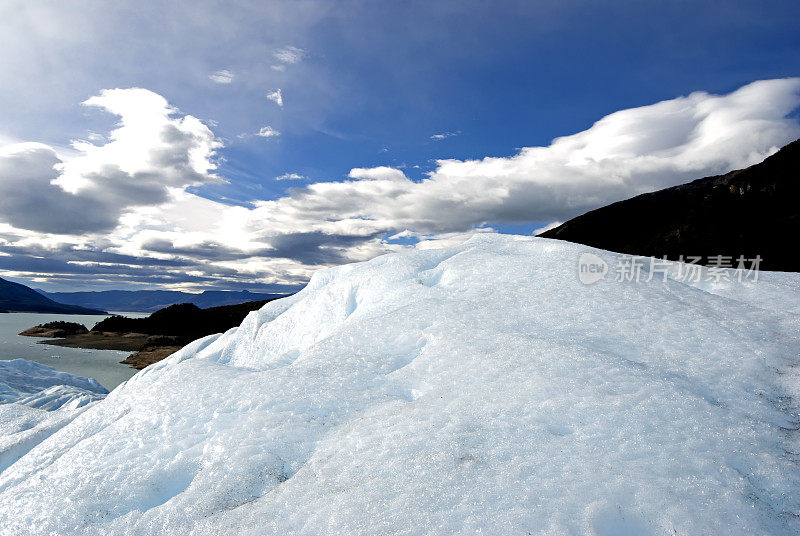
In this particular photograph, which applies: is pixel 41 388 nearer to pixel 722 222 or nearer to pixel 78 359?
pixel 78 359

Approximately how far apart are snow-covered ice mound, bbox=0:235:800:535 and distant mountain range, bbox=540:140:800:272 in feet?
313

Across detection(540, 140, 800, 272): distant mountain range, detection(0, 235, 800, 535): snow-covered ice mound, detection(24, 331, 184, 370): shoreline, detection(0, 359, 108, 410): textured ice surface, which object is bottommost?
detection(24, 331, 184, 370): shoreline

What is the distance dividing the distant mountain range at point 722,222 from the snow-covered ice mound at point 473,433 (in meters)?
95.5

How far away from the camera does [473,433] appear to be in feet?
16.3

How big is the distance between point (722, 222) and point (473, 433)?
5108 inches

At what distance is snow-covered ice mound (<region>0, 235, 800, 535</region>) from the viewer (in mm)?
3998

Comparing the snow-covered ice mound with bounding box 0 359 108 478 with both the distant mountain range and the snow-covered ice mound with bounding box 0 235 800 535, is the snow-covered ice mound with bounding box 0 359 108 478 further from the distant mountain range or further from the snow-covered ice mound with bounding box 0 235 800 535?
the distant mountain range

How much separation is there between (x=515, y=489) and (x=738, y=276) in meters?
11.3

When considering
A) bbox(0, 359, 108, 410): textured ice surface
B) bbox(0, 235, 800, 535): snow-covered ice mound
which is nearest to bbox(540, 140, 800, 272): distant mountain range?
bbox(0, 235, 800, 535): snow-covered ice mound

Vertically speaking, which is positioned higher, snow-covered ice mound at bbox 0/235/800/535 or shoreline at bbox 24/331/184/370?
snow-covered ice mound at bbox 0/235/800/535

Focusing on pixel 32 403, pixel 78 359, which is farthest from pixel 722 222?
pixel 78 359

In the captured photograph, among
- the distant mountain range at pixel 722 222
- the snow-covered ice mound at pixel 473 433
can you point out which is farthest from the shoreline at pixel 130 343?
the distant mountain range at pixel 722 222

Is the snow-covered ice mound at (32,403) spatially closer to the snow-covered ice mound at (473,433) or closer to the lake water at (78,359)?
the snow-covered ice mound at (473,433)

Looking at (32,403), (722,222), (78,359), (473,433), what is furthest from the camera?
(722,222)
